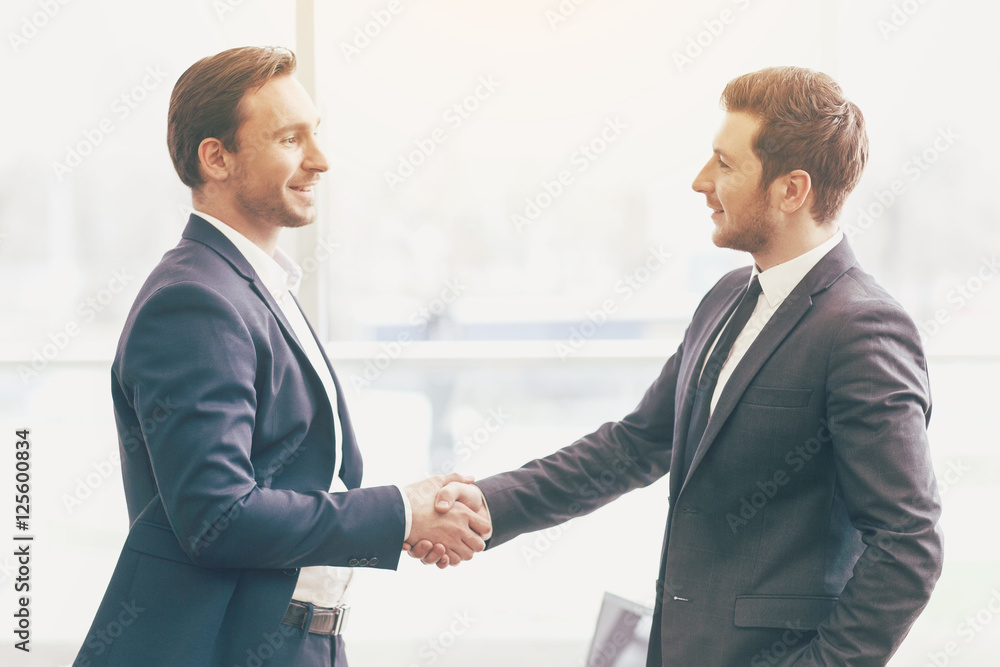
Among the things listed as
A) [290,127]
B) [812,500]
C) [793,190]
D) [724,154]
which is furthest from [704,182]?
[290,127]

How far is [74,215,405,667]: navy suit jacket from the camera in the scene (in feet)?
4.36

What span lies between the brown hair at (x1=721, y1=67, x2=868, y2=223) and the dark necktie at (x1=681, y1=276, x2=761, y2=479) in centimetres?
22

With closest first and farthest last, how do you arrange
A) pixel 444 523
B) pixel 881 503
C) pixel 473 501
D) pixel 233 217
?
pixel 881 503, pixel 233 217, pixel 444 523, pixel 473 501

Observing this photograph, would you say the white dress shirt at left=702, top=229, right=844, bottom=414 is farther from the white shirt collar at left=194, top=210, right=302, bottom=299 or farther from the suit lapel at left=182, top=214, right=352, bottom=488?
the white shirt collar at left=194, top=210, right=302, bottom=299

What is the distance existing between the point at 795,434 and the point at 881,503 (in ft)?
0.61

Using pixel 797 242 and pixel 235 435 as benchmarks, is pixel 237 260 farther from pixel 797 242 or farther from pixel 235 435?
pixel 797 242

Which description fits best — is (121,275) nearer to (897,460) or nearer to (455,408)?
(455,408)

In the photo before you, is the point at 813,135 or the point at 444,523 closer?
the point at 813,135

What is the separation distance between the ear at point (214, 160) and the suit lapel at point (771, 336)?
1.13 meters

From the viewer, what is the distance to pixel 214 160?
1625mm

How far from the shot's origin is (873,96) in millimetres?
2914

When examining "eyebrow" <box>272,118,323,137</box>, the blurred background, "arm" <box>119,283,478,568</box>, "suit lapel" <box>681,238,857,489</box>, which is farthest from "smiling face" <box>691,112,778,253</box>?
the blurred background

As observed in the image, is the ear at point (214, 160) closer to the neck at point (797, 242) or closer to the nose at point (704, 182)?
the nose at point (704, 182)

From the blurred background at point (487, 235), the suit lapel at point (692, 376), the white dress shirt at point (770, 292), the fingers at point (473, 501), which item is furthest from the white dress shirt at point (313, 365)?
Answer: the blurred background at point (487, 235)
